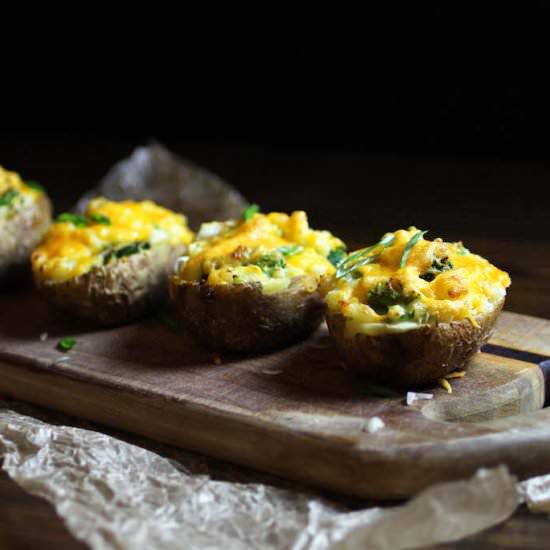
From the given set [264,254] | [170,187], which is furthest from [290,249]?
[170,187]

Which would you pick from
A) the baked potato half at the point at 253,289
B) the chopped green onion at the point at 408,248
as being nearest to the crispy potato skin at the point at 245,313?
the baked potato half at the point at 253,289

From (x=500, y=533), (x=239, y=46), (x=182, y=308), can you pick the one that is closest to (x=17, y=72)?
(x=239, y=46)

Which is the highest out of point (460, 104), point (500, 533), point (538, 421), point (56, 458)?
point (460, 104)

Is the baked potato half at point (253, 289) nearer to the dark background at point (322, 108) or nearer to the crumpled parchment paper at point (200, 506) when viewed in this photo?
the crumpled parchment paper at point (200, 506)

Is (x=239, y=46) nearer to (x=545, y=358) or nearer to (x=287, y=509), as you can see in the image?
(x=545, y=358)

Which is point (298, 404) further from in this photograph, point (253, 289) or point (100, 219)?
point (100, 219)
